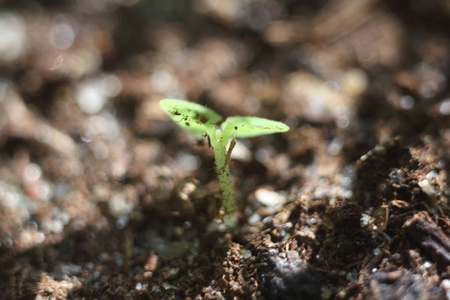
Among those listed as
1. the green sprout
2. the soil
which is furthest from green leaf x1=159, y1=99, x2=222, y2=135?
the soil

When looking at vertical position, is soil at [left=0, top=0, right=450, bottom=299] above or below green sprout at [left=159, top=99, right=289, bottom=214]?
below

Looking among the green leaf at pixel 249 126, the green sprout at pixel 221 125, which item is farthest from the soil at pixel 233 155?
the green leaf at pixel 249 126

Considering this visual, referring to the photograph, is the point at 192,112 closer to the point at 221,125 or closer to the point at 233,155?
the point at 221,125

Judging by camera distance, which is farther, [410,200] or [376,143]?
[376,143]

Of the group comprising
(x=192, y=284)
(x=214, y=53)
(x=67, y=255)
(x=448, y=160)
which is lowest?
(x=67, y=255)

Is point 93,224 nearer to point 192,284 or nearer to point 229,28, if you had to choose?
point 192,284

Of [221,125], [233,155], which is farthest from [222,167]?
[233,155]

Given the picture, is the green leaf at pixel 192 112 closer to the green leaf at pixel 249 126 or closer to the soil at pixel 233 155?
the green leaf at pixel 249 126

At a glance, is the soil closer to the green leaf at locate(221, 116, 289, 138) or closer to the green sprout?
the green sprout

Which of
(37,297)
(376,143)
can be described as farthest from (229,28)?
(37,297)
